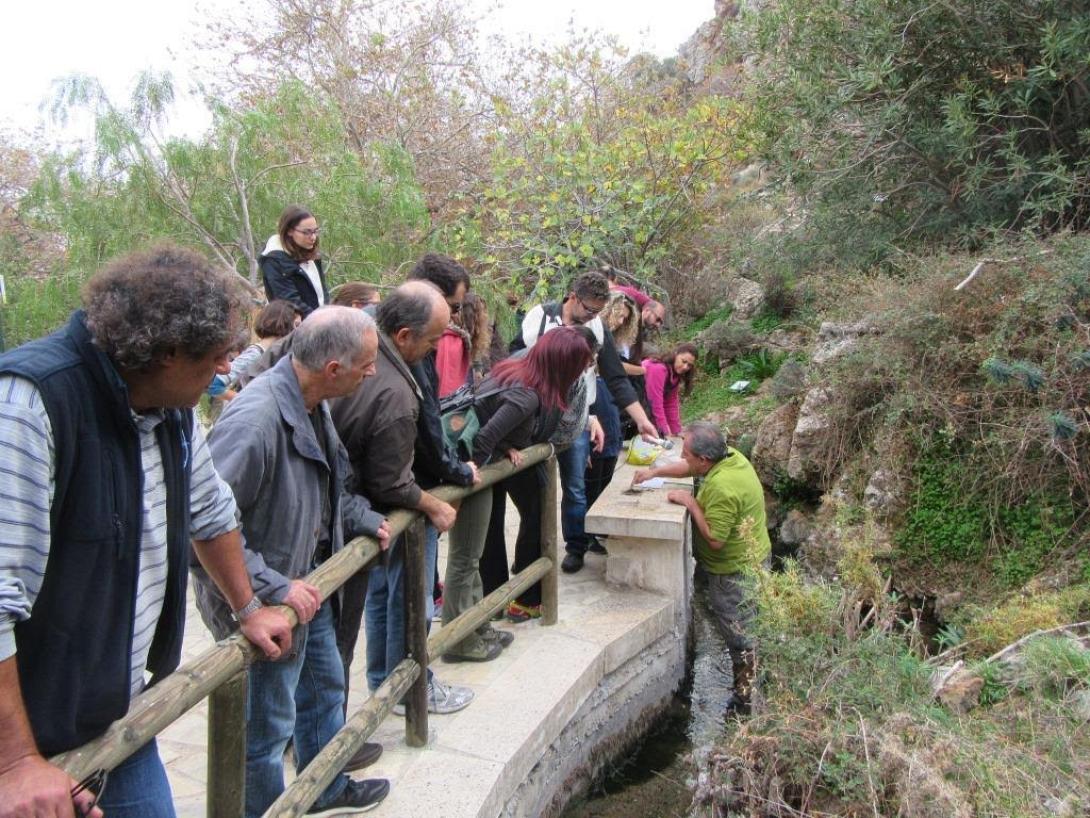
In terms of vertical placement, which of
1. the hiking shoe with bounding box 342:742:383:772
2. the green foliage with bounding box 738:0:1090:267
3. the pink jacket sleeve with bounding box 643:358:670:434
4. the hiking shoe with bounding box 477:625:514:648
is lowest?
the hiking shoe with bounding box 477:625:514:648

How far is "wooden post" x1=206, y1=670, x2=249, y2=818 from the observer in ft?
6.59

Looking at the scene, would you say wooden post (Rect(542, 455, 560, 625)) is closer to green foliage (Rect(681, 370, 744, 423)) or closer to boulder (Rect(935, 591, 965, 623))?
boulder (Rect(935, 591, 965, 623))

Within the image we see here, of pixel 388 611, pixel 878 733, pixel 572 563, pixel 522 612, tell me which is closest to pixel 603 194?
pixel 572 563

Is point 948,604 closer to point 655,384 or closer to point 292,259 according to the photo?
point 655,384

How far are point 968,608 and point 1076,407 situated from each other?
1510mm

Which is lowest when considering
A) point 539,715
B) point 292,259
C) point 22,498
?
point 539,715

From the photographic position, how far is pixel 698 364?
11.1 metres

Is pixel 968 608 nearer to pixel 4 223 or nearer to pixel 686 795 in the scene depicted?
pixel 686 795

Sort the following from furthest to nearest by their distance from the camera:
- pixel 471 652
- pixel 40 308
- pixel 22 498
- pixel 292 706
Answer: pixel 40 308 → pixel 471 652 → pixel 292 706 → pixel 22 498

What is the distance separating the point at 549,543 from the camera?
4.38m

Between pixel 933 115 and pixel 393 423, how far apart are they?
6.56 meters

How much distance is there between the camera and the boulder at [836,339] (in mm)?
7211

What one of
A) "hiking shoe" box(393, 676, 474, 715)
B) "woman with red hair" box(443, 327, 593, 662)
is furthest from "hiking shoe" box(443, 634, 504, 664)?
"hiking shoe" box(393, 676, 474, 715)

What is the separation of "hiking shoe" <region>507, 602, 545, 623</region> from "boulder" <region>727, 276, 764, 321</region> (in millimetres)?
7741
